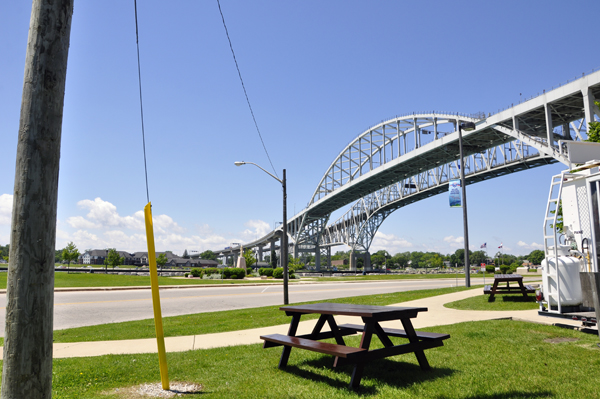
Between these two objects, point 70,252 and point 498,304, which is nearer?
point 498,304

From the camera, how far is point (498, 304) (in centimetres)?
1292

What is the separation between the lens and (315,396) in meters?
4.48

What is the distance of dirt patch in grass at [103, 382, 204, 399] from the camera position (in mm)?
4648

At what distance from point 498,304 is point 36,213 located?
13.2 metres

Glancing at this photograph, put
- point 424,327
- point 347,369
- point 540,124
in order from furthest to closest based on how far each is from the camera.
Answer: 1. point 540,124
2. point 424,327
3. point 347,369

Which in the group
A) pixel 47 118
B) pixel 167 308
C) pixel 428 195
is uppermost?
pixel 428 195

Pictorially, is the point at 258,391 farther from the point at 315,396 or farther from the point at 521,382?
the point at 521,382

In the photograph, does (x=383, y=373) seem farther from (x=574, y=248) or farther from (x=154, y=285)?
(x=574, y=248)

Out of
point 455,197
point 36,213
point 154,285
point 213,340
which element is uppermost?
point 455,197

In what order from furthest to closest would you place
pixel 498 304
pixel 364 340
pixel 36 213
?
pixel 498 304
pixel 364 340
pixel 36 213

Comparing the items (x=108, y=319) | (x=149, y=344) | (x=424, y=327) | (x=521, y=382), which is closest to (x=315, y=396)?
(x=521, y=382)

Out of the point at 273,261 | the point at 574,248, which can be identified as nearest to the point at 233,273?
the point at 574,248

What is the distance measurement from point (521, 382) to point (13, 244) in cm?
516

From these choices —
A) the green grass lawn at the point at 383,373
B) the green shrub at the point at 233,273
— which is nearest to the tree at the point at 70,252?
the green shrub at the point at 233,273
